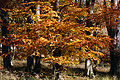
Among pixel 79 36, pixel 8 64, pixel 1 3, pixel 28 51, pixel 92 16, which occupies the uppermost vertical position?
pixel 1 3

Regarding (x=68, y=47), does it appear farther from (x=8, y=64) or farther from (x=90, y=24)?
(x=8, y=64)

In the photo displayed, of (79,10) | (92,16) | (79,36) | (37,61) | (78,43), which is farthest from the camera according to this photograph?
(37,61)

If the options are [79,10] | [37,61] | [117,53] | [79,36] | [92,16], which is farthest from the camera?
[117,53]

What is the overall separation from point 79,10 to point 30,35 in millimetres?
2674

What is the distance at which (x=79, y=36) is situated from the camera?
235 inches

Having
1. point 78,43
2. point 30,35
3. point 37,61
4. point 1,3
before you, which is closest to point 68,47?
point 78,43

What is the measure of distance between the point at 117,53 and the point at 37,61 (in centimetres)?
627

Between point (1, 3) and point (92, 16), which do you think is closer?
point (92, 16)

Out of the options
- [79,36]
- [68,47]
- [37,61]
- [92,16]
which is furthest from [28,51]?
[37,61]

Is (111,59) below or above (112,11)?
below

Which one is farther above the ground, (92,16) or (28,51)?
(92,16)

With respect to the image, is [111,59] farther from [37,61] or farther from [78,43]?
[78,43]

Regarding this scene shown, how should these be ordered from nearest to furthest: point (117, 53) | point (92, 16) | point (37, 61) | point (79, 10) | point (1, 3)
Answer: point (79, 10), point (92, 16), point (1, 3), point (37, 61), point (117, 53)

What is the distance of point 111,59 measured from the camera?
42.0 ft
